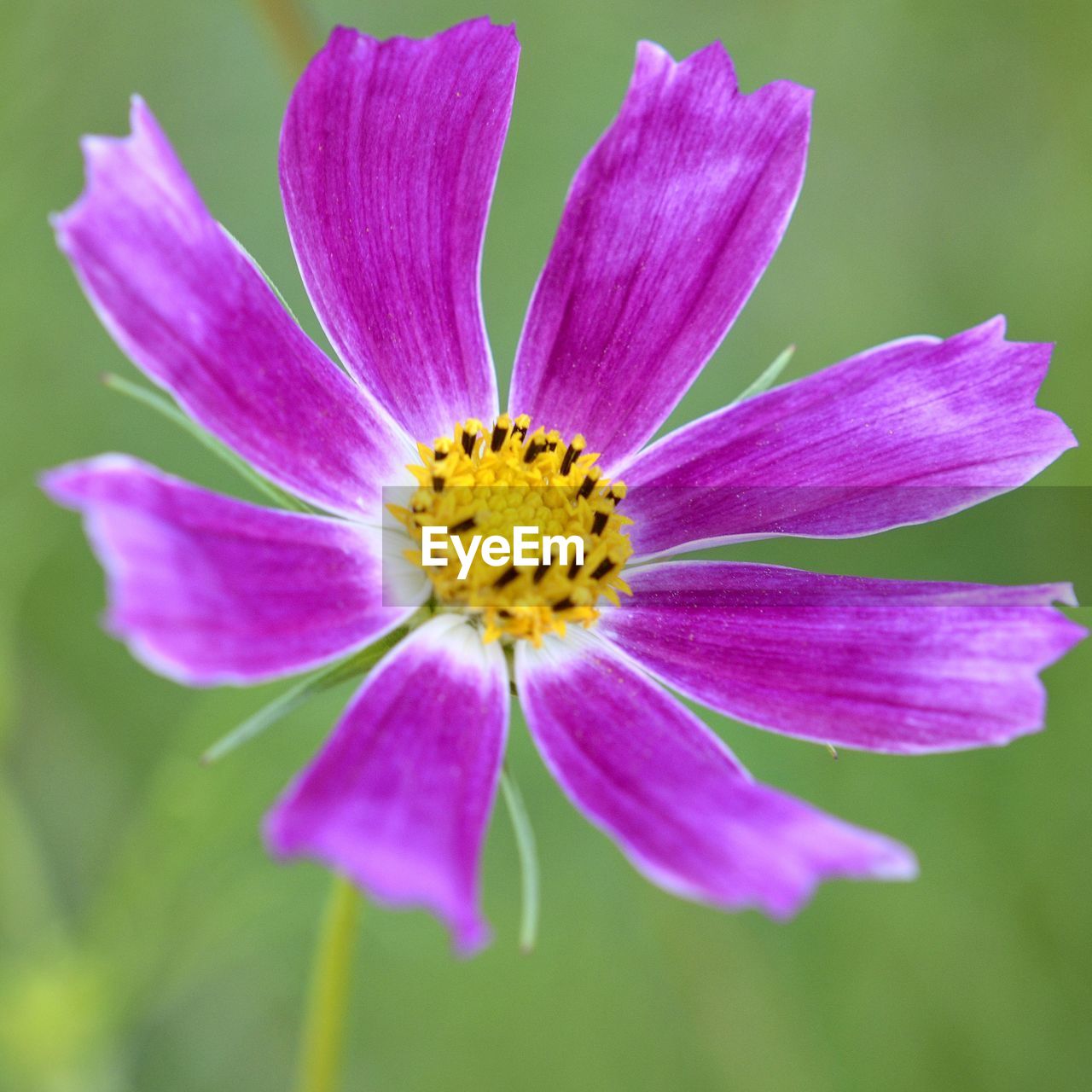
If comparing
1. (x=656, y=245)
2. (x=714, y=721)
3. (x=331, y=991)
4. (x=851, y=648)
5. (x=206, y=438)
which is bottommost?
(x=331, y=991)

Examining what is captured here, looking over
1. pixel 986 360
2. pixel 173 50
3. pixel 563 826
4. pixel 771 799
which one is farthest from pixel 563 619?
pixel 173 50

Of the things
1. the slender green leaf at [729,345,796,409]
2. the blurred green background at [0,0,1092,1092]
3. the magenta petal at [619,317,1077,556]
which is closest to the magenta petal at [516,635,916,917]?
the magenta petal at [619,317,1077,556]

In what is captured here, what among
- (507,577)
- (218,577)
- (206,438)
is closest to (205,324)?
(206,438)

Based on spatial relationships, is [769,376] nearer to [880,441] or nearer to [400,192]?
[880,441]

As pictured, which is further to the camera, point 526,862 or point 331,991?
point 331,991

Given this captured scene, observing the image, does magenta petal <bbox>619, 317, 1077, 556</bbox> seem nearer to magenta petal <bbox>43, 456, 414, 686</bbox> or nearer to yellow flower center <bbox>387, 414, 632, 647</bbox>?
yellow flower center <bbox>387, 414, 632, 647</bbox>

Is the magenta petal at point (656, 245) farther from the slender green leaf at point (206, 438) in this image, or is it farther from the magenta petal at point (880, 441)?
the slender green leaf at point (206, 438)
